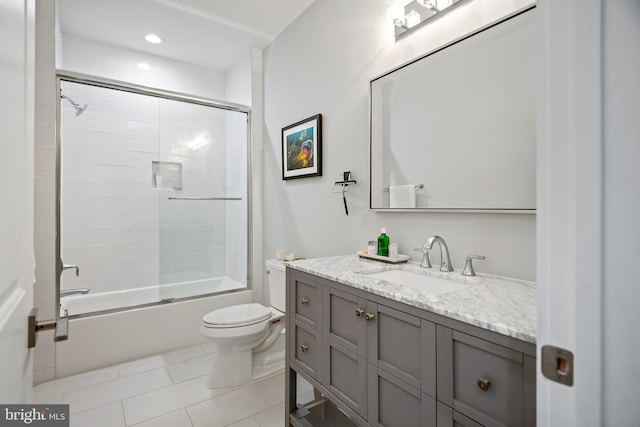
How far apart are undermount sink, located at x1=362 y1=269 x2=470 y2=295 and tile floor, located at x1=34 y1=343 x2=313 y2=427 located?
3.40 ft

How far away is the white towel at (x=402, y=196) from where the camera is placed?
1.64m

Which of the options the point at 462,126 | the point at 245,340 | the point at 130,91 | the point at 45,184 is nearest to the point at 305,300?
the point at 245,340

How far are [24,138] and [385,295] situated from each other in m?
1.05

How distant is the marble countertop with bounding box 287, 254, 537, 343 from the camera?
0.80 m

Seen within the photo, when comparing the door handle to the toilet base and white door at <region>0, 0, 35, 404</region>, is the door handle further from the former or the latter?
the toilet base

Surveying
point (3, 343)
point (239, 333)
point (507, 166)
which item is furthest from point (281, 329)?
point (3, 343)

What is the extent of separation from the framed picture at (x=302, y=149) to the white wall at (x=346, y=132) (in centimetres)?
5

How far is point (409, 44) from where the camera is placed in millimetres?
1657

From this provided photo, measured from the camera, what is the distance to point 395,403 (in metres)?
1.07

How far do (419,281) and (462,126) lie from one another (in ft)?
2.40

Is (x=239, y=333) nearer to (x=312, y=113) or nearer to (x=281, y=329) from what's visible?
(x=281, y=329)

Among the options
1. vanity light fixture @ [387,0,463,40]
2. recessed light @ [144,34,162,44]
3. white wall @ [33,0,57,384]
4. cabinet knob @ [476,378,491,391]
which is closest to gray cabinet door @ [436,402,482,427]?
cabinet knob @ [476,378,491,391]

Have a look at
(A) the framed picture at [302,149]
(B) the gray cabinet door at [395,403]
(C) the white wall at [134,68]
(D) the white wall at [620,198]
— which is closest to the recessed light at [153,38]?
(C) the white wall at [134,68]

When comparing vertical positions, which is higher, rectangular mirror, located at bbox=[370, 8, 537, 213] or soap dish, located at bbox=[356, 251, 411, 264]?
rectangular mirror, located at bbox=[370, 8, 537, 213]
